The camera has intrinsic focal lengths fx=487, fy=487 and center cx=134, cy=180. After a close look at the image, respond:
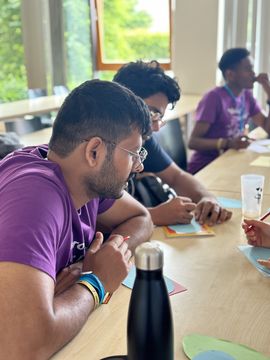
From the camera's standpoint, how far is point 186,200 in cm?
179

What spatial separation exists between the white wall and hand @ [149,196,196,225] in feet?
12.1

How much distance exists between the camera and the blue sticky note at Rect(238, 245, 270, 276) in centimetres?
137

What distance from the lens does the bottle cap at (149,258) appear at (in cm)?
72

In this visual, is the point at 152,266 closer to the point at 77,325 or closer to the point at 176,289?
the point at 77,325

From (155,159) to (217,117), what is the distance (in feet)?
4.22

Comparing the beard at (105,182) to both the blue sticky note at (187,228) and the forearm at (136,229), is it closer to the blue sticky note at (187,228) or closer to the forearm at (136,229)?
the forearm at (136,229)

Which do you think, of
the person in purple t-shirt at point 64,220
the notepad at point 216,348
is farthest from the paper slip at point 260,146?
the notepad at point 216,348

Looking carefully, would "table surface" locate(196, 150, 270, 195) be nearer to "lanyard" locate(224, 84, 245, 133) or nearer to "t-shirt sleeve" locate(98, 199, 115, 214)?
"lanyard" locate(224, 84, 245, 133)

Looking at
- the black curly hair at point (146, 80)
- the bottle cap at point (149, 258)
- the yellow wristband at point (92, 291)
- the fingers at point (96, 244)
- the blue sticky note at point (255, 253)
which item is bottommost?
the blue sticky note at point (255, 253)

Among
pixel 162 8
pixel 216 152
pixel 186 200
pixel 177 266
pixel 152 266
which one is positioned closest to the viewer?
pixel 152 266

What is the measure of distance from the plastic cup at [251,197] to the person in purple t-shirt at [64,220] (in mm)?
644

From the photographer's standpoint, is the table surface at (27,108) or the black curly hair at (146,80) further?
the table surface at (27,108)

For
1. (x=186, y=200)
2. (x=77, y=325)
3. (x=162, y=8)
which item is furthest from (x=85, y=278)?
(x=162, y=8)

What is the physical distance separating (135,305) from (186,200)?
108 centimetres
